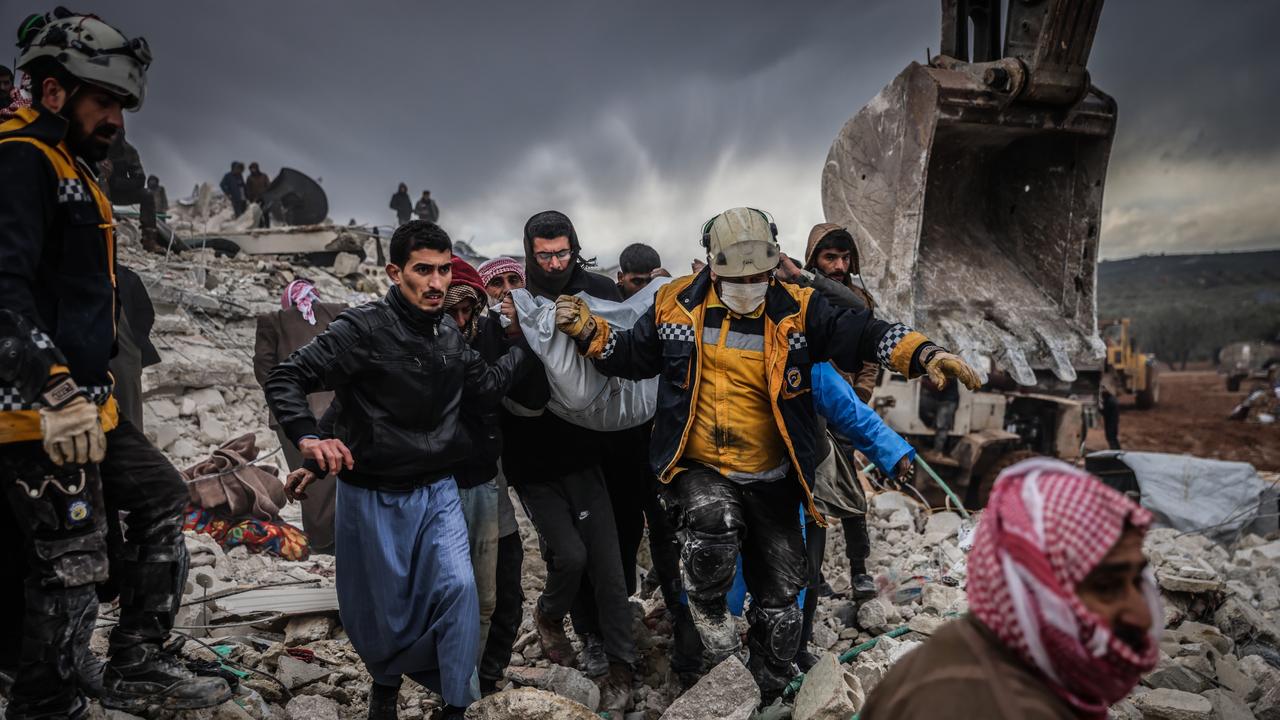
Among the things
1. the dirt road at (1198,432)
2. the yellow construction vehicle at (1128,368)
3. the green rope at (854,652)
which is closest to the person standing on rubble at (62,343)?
the green rope at (854,652)

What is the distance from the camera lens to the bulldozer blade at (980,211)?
15.1 feet

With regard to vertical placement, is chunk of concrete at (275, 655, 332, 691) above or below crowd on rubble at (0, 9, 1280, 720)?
below

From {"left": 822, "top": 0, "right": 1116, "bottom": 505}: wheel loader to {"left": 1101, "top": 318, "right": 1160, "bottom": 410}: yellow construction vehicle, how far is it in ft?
57.8

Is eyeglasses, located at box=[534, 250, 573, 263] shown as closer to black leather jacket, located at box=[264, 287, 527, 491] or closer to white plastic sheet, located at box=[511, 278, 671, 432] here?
white plastic sheet, located at box=[511, 278, 671, 432]

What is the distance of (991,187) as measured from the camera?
5496mm

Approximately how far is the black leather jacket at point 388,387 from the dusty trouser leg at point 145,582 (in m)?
0.43

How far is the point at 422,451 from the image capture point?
8.38 ft

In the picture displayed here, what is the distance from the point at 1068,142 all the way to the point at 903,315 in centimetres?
179

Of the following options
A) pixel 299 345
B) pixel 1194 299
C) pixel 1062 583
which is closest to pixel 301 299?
pixel 299 345

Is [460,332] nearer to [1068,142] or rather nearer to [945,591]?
[945,591]

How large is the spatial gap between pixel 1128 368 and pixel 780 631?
24.4 meters

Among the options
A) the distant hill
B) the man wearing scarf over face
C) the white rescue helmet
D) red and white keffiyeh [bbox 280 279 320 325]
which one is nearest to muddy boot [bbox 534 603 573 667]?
the white rescue helmet

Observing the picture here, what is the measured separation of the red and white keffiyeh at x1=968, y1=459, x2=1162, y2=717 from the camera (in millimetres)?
1108

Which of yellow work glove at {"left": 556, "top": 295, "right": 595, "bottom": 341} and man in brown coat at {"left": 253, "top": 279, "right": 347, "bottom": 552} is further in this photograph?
man in brown coat at {"left": 253, "top": 279, "right": 347, "bottom": 552}
